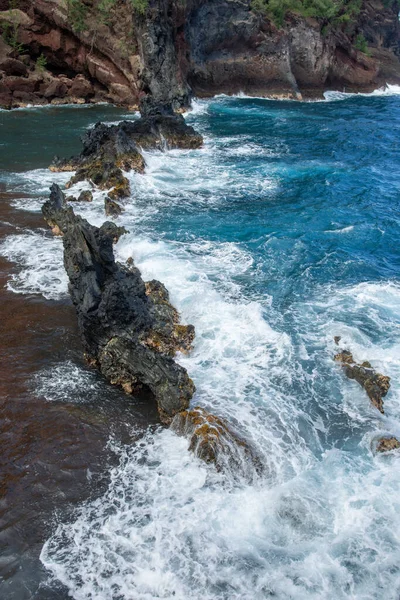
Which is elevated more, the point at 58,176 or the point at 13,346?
the point at 58,176

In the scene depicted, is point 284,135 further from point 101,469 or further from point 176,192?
point 101,469

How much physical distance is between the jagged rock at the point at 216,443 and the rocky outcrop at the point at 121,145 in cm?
1666

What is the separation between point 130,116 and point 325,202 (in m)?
25.5

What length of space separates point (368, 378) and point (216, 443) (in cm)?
510

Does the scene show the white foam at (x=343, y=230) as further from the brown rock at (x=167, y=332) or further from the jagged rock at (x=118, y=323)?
the jagged rock at (x=118, y=323)

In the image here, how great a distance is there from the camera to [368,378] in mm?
13195

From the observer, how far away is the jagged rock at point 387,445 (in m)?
11.4

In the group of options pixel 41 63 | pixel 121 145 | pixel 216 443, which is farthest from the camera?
pixel 41 63

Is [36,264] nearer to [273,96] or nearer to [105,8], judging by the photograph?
[105,8]

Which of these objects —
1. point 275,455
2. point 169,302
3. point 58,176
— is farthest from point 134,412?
point 58,176

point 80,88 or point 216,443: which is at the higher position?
point 80,88

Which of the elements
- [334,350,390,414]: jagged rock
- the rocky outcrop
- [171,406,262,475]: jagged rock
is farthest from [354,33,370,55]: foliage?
[171,406,262,475]: jagged rock

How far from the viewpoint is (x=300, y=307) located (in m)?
16.9

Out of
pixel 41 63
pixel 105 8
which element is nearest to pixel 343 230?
pixel 41 63
